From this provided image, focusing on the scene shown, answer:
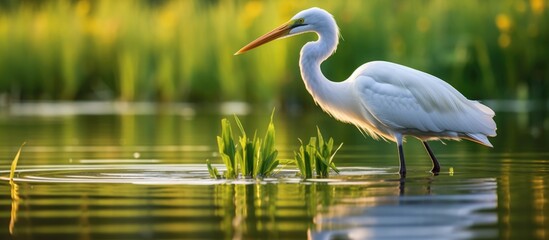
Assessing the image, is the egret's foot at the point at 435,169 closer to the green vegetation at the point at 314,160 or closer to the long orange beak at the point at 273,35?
the green vegetation at the point at 314,160

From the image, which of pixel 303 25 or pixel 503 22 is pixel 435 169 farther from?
pixel 503 22

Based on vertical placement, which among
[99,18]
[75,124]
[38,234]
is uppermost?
[99,18]

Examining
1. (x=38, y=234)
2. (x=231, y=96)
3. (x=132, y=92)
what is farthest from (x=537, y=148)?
(x=132, y=92)

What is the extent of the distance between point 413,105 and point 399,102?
15 centimetres

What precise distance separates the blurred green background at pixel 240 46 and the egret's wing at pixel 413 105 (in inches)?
414

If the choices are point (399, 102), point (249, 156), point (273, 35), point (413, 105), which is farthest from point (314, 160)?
point (273, 35)

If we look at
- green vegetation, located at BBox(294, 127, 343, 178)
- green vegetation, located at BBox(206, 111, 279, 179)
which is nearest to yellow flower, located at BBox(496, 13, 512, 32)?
green vegetation, located at BBox(294, 127, 343, 178)

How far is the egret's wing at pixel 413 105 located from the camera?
11828mm

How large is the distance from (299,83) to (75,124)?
483 cm

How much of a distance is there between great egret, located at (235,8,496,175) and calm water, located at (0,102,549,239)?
0.38m

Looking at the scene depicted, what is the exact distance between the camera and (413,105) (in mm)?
11914

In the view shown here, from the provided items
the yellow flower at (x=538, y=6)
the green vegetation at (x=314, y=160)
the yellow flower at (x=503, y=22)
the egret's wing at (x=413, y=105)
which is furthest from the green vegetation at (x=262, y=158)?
the yellow flower at (x=538, y=6)

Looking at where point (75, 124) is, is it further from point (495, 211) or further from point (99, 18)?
point (495, 211)

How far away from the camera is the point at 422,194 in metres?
8.81
